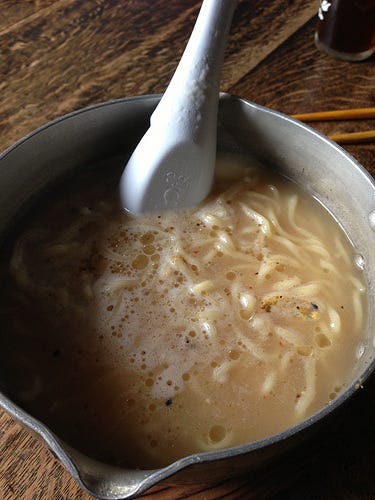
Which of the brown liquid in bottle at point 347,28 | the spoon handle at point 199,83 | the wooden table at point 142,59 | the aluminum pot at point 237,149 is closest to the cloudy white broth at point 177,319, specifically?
the aluminum pot at point 237,149

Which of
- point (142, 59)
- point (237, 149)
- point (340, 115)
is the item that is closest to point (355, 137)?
point (340, 115)

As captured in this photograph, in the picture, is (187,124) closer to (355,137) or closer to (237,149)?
(237,149)

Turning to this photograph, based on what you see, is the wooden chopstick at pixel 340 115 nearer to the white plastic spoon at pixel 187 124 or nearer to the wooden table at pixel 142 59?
the wooden table at pixel 142 59

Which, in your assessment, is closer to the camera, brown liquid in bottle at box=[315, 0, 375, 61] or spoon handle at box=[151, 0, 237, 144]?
spoon handle at box=[151, 0, 237, 144]

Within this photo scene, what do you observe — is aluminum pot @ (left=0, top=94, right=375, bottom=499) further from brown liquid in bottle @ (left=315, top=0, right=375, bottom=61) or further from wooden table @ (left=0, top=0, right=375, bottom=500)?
brown liquid in bottle @ (left=315, top=0, right=375, bottom=61)

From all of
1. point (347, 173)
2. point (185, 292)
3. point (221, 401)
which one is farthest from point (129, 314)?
point (347, 173)

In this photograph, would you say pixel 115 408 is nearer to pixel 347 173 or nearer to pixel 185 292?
pixel 185 292

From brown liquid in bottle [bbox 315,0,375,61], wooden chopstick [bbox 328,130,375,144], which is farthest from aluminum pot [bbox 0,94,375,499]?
brown liquid in bottle [bbox 315,0,375,61]
